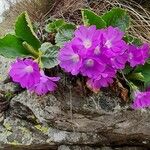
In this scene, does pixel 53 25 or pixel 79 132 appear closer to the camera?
pixel 53 25

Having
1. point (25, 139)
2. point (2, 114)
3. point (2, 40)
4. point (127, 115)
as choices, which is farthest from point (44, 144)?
point (2, 40)

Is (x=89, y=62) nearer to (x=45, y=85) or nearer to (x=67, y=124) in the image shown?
(x=45, y=85)

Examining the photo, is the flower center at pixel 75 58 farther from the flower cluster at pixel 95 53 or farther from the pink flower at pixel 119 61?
the pink flower at pixel 119 61

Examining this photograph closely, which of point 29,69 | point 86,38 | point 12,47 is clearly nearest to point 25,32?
point 12,47

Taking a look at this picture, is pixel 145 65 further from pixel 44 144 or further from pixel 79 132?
pixel 44 144

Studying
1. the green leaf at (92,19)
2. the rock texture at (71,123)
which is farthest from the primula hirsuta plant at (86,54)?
the rock texture at (71,123)

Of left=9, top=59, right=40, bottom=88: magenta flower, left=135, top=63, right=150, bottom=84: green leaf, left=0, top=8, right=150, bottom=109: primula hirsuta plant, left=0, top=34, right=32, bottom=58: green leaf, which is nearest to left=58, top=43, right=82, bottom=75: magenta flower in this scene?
left=0, top=8, right=150, bottom=109: primula hirsuta plant

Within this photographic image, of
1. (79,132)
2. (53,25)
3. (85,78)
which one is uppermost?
(53,25)
